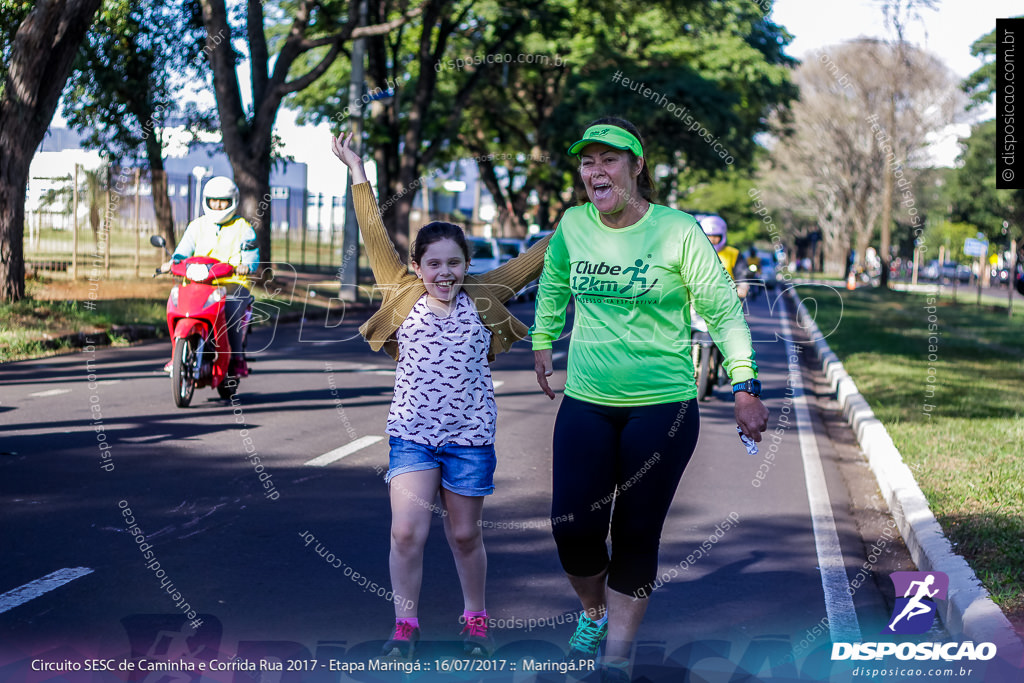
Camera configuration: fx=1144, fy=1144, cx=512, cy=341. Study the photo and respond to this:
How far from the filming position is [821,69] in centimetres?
4728

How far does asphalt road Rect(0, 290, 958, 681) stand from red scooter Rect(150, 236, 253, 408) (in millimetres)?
291

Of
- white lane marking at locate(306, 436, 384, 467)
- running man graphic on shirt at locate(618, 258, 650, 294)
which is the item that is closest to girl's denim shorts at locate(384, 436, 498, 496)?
running man graphic on shirt at locate(618, 258, 650, 294)

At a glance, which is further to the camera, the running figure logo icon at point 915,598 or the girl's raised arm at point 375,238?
the running figure logo icon at point 915,598

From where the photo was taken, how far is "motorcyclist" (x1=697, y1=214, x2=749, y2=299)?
10367 millimetres

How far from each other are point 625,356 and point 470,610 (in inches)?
45.4

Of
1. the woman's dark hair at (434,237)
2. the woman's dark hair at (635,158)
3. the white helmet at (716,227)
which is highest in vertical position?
the woman's dark hair at (635,158)

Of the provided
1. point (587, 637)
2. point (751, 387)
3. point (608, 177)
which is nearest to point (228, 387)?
point (587, 637)

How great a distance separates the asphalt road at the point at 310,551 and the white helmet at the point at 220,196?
1634 millimetres

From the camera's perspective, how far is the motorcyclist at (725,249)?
34.0ft

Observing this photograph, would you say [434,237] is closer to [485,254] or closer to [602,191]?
[602,191]

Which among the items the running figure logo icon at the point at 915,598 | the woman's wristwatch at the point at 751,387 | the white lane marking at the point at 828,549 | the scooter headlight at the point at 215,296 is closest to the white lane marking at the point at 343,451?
the scooter headlight at the point at 215,296

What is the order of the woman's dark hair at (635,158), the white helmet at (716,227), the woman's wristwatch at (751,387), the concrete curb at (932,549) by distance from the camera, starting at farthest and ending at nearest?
the white helmet at (716,227) → the concrete curb at (932,549) → the woman's dark hair at (635,158) → the woman's wristwatch at (751,387)

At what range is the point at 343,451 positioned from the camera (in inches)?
321

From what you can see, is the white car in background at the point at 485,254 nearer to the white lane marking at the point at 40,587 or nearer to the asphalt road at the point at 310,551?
the asphalt road at the point at 310,551
